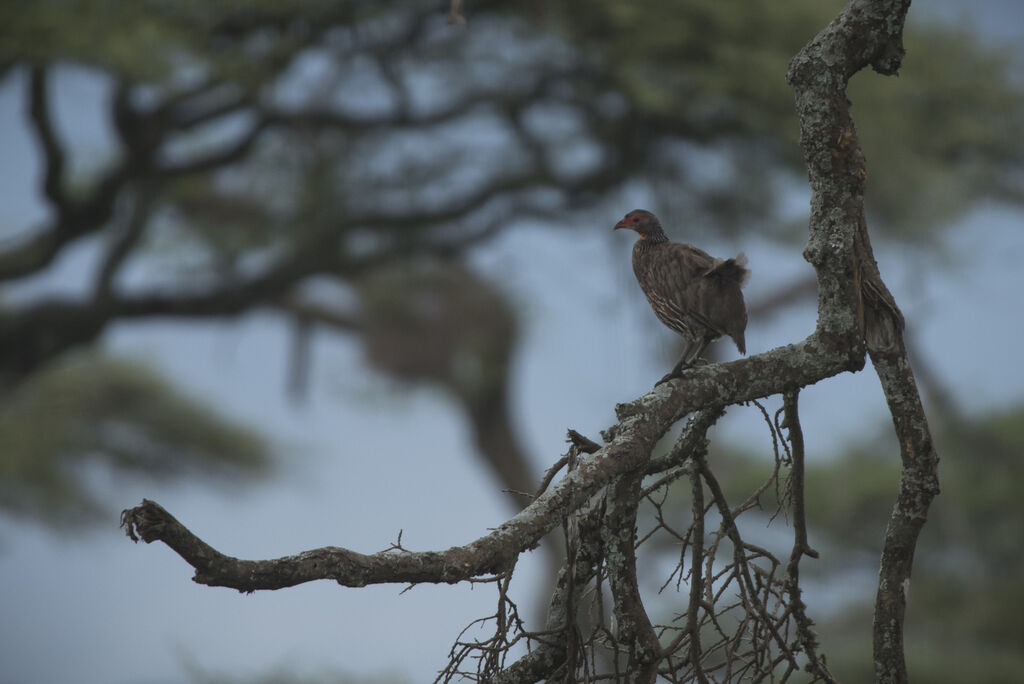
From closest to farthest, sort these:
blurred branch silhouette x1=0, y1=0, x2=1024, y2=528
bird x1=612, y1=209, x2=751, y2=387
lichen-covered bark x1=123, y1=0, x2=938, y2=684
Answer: lichen-covered bark x1=123, y1=0, x2=938, y2=684 < bird x1=612, y1=209, x2=751, y2=387 < blurred branch silhouette x1=0, y1=0, x2=1024, y2=528

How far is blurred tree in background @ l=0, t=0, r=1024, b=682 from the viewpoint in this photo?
3.78m

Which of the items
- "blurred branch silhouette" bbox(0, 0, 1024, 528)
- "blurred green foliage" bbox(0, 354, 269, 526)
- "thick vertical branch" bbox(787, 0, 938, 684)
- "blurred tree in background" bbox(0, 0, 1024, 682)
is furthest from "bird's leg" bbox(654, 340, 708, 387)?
"blurred green foliage" bbox(0, 354, 269, 526)

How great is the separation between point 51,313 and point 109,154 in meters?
1.14

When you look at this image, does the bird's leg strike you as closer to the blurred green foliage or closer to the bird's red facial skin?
the bird's red facial skin

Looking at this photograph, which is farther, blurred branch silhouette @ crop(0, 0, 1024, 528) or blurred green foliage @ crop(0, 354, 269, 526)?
blurred green foliage @ crop(0, 354, 269, 526)

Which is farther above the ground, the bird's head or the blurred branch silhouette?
the blurred branch silhouette

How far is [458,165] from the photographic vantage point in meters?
4.49

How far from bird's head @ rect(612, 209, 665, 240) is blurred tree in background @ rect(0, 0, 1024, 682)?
2.02 meters

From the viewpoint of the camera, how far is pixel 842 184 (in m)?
0.96

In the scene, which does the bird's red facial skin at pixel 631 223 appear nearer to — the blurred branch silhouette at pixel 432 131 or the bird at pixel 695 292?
the bird at pixel 695 292

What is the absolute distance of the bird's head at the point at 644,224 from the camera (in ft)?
4.05

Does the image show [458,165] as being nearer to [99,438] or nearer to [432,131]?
[432,131]

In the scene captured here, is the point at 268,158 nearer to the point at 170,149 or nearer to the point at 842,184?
the point at 170,149

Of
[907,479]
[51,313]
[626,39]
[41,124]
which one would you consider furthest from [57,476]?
[907,479]
